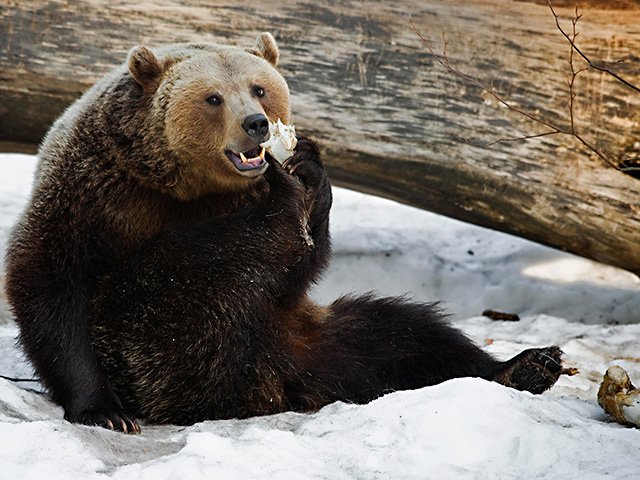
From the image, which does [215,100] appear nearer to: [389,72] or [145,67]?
[145,67]

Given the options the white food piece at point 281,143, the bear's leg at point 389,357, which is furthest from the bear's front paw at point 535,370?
the white food piece at point 281,143

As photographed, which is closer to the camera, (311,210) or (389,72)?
(311,210)

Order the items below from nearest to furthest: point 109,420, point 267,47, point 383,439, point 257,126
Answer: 1. point 383,439
2. point 109,420
3. point 257,126
4. point 267,47

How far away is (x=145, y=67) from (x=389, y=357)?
191cm

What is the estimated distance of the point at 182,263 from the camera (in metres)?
4.30

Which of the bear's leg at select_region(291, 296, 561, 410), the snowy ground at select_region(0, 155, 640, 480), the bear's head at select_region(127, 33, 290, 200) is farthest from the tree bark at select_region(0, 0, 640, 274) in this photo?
the bear's head at select_region(127, 33, 290, 200)

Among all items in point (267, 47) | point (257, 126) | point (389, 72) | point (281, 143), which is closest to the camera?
point (257, 126)

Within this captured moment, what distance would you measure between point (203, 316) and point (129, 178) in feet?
2.52

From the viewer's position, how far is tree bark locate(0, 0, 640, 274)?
259 inches

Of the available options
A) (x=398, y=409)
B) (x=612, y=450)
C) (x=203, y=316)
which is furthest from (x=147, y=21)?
(x=612, y=450)

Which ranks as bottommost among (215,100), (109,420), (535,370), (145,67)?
(109,420)

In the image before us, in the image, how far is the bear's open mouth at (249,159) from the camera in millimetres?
4434

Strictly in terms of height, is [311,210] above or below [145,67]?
below

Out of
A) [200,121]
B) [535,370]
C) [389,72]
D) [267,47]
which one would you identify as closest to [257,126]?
[200,121]
